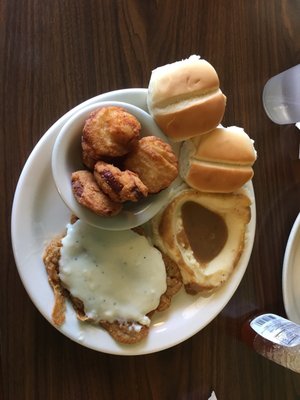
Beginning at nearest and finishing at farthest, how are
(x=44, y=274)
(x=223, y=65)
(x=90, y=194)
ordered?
(x=90, y=194), (x=44, y=274), (x=223, y=65)

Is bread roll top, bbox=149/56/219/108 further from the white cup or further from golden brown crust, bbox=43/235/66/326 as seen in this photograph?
golden brown crust, bbox=43/235/66/326

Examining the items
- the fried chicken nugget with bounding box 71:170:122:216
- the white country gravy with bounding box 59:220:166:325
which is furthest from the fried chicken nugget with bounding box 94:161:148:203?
the white country gravy with bounding box 59:220:166:325

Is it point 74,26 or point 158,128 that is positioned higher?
point 74,26

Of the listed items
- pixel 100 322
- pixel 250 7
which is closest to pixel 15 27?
pixel 250 7

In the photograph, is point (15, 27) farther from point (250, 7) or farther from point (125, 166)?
point (250, 7)

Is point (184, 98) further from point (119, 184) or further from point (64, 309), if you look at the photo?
point (64, 309)

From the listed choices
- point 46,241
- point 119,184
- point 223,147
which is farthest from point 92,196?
point 223,147

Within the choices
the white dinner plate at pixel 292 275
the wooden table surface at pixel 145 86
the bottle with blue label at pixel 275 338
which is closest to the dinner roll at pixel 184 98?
Result: the wooden table surface at pixel 145 86
